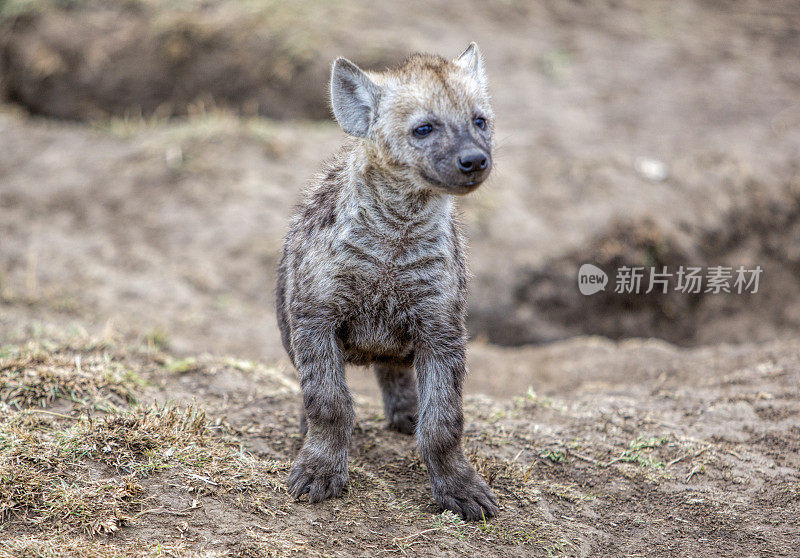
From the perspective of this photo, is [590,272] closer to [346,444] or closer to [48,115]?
[346,444]

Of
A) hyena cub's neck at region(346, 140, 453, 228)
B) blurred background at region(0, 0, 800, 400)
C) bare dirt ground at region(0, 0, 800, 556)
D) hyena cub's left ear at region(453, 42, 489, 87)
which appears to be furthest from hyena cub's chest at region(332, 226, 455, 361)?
blurred background at region(0, 0, 800, 400)

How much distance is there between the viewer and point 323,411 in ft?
11.5

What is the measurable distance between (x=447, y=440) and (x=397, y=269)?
2.63 feet

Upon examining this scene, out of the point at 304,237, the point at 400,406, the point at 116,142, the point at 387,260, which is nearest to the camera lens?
the point at 387,260

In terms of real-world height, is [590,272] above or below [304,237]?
below

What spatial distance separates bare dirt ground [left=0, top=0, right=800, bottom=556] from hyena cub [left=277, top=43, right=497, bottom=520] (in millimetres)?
250

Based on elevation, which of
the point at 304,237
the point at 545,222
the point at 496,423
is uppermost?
the point at 304,237

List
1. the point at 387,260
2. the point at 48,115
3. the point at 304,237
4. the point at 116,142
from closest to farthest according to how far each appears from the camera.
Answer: the point at 387,260 → the point at 304,237 → the point at 116,142 → the point at 48,115

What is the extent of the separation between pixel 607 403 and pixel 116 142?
247 inches

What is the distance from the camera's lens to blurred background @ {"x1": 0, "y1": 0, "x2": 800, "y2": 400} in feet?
23.2

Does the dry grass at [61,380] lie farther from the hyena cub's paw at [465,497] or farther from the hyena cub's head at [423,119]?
the hyena cub's head at [423,119]

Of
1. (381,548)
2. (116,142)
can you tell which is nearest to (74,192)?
(116,142)

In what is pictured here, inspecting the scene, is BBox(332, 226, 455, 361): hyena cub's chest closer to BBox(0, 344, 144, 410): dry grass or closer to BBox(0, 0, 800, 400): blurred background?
BBox(0, 344, 144, 410): dry grass

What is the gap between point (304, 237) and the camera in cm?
387
